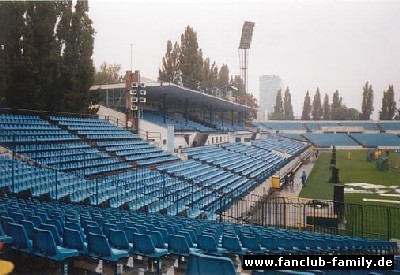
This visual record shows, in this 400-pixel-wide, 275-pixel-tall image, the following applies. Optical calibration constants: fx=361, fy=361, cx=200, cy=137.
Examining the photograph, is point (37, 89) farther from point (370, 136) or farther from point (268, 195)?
point (370, 136)

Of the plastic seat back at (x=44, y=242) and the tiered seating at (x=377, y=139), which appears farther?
the tiered seating at (x=377, y=139)

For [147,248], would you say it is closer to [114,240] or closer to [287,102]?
[114,240]

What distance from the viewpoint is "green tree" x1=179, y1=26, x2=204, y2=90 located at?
44728mm

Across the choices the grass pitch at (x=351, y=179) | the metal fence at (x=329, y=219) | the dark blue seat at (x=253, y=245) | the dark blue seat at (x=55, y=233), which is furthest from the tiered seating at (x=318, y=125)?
the dark blue seat at (x=55, y=233)

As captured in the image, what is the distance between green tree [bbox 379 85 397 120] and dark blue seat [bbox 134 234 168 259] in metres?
58.9

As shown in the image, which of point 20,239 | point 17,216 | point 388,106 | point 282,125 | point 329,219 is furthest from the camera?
point 282,125

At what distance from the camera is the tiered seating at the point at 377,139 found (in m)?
54.0

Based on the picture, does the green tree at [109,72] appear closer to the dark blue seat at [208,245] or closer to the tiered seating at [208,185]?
the tiered seating at [208,185]

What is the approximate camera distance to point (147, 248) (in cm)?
562

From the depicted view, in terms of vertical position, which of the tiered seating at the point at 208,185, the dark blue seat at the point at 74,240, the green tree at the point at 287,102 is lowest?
the tiered seating at the point at 208,185

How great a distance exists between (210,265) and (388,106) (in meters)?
62.0

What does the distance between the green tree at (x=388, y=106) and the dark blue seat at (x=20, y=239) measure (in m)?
60.1

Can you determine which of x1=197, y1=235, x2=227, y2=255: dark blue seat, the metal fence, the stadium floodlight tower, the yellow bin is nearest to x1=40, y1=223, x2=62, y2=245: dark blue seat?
x1=197, y1=235, x2=227, y2=255: dark blue seat

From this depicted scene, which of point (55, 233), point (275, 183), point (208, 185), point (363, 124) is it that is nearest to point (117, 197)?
point (55, 233)
